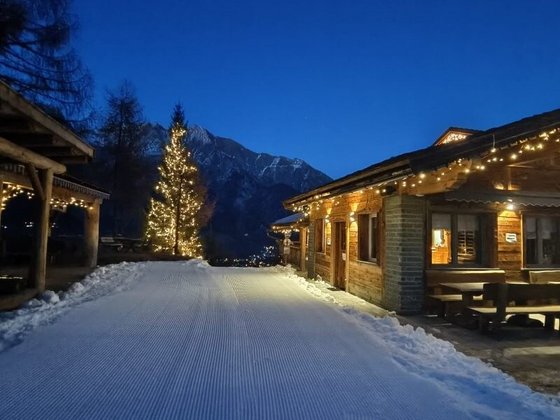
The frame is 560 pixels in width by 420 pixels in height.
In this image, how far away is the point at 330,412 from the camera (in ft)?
11.3

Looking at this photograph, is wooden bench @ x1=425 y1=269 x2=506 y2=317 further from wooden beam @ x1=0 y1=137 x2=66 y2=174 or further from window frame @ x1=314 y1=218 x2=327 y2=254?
wooden beam @ x1=0 y1=137 x2=66 y2=174

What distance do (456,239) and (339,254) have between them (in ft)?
14.2

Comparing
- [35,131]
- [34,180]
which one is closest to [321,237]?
[34,180]

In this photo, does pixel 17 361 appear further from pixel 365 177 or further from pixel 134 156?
pixel 134 156

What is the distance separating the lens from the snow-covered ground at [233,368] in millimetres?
3516

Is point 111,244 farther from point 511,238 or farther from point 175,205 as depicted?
point 511,238

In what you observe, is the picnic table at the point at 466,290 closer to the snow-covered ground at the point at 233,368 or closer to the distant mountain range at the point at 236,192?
the snow-covered ground at the point at 233,368

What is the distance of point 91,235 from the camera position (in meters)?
15.6

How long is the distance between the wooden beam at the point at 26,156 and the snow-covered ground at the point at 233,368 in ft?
8.11

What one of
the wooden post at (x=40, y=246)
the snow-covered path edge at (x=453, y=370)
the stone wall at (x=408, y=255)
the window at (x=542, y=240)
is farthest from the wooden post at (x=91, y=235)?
the window at (x=542, y=240)

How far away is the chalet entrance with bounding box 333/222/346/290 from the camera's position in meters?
12.4

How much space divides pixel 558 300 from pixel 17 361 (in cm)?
804

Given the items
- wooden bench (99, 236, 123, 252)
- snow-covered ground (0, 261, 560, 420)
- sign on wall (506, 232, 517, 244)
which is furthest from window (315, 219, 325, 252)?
wooden bench (99, 236, 123, 252)

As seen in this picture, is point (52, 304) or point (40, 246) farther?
point (40, 246)
